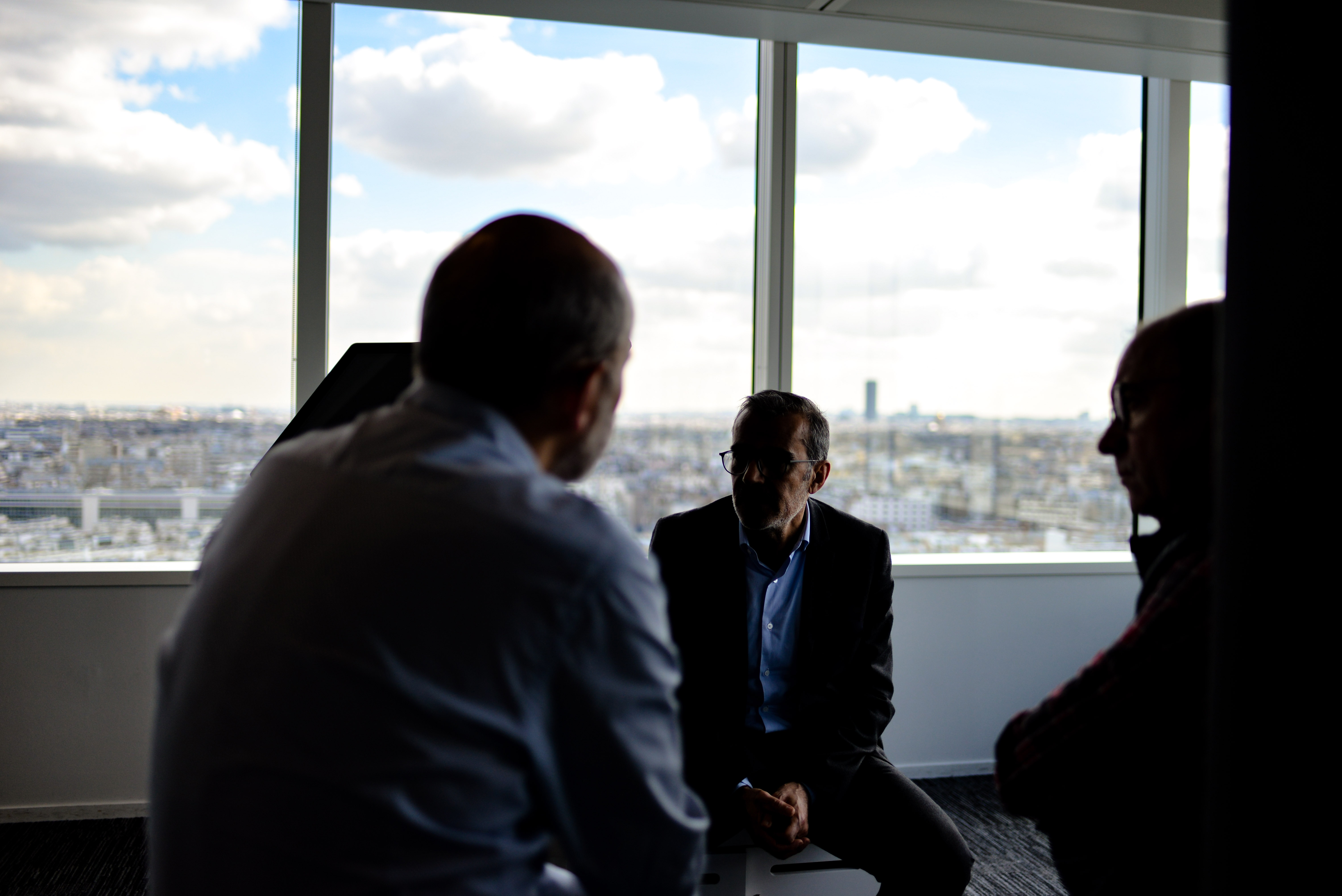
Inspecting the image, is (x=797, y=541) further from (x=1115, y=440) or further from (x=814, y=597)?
(x=1115, y=440)

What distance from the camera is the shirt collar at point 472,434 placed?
0.84 m

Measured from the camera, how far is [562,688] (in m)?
0.78

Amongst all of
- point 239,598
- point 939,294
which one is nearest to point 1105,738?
point 239,598

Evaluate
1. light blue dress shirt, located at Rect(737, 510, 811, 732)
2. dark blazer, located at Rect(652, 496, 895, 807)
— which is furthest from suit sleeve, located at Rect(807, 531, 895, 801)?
light blue dress shirt, located at Rect(737, 510, 811, 732)

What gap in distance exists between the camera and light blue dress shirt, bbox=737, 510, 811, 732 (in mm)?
2102

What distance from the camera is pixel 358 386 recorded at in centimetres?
151

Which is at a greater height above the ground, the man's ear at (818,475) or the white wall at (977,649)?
the man's ear at (818,475)

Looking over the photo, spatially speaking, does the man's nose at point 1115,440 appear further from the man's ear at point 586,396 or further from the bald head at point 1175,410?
the man's ear at point 586,396

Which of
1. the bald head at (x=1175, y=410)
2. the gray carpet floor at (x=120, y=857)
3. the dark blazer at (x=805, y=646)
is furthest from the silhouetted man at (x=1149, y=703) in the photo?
the gray carpet floor at (x=120, y=857)

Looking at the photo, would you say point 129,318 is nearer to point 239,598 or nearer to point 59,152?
point 59,152

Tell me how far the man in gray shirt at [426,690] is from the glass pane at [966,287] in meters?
2.82

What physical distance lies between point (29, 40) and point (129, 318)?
3.13ft

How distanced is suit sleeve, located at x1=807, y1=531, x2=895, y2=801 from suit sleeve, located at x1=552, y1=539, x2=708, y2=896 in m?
1.20

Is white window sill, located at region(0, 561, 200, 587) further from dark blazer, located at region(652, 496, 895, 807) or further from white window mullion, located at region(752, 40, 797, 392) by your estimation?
white window mullion, located at region(752, 40, 797, 392)
